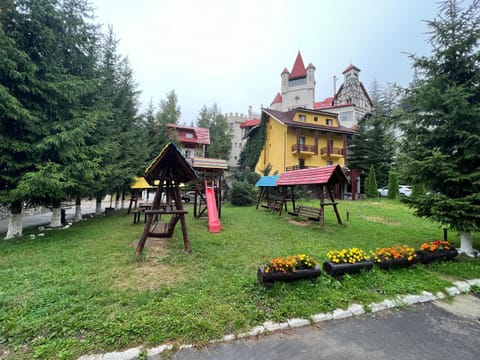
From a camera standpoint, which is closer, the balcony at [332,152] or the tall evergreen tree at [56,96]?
the tall evergreen tree at [56,96]

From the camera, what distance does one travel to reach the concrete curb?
2082mm

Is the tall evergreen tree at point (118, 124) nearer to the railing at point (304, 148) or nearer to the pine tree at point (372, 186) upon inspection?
the railing at point (304, 148)

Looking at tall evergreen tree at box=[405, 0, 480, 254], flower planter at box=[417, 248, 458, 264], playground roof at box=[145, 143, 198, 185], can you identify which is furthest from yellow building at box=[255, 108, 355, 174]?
playground roof at box=[145, 143, 198, 185]

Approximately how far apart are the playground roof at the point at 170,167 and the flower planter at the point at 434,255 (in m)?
5.79

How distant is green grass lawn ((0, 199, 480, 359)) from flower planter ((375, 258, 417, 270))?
0.34 feet

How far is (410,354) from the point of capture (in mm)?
2199

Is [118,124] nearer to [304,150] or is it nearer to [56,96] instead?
[56,96]

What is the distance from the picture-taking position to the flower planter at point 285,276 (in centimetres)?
325

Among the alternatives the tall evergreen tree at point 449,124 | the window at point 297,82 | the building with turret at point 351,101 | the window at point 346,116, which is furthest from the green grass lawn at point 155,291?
the window at point 297,82

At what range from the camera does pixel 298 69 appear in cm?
3531

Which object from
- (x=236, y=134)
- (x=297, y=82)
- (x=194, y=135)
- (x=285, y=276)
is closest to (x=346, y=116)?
(x=297, y=82)

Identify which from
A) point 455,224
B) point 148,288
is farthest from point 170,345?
point 455,224

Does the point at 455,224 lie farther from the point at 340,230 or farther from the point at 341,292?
the point at 341,292

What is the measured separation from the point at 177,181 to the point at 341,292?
15.3 ft
